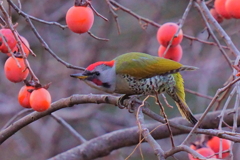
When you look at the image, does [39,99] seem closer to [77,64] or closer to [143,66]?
[143,66]

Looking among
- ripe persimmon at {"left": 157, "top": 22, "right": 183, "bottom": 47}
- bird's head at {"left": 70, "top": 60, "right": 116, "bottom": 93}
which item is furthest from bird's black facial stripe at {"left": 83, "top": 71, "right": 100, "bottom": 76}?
ripe persimmon at {"left": 157, "top": 22, "right": 183, "bottom": 47}

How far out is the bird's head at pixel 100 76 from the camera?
208 centimetres

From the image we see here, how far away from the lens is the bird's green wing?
2.41m

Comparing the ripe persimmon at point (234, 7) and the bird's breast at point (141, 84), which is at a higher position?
the ripe persimmon at point (234, 7)

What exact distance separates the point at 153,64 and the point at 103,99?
595 mm

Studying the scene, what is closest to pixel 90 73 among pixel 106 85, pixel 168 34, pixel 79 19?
pixel 106 85

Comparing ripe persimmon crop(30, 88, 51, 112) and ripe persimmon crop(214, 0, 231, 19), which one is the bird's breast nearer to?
ripe persimmon crop(214, 0, 231, 19)

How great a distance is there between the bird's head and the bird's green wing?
0.26 ft

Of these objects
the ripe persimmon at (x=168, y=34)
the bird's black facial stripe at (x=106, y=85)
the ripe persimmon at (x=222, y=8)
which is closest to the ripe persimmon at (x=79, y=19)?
the bird's black facial stripe at (x=106, y=85)

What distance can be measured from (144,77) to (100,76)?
34cm

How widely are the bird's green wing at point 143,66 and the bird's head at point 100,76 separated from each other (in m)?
0.08

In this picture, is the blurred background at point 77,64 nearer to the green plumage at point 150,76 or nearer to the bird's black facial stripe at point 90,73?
the green plumage at point 150,76

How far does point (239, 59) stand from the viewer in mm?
1754

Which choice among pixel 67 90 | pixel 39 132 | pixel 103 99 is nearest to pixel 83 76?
pixel 103 99
